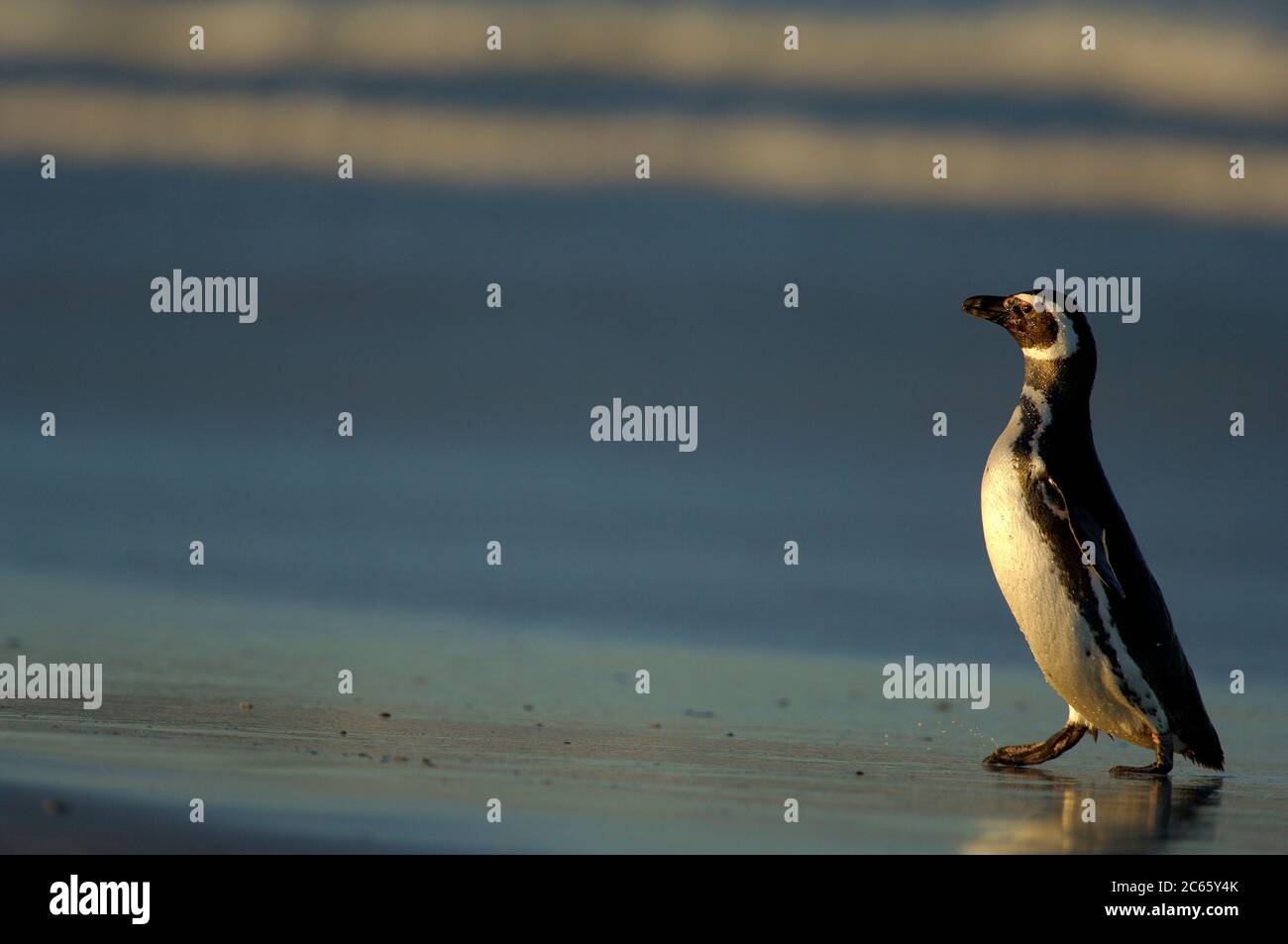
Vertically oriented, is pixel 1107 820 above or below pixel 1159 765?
below

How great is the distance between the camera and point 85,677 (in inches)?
331

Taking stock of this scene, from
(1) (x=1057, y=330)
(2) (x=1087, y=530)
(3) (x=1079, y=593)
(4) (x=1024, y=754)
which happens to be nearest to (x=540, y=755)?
(4) (x=1024, y=754)

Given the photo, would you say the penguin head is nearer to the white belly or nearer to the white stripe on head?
the white stripe on head

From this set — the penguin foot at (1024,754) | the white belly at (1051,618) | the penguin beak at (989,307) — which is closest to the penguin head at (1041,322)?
the penguin beak at (989,307)

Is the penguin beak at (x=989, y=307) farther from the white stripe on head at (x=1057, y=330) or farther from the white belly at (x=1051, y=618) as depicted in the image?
the white belly at (x=1051, y=618)

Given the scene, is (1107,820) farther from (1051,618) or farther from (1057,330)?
(1057,330)

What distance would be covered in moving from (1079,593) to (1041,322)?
131cm

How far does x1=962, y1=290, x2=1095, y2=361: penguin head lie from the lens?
823 cm

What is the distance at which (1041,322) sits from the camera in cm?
833

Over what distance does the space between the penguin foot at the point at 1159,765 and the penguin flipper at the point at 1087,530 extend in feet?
2.07

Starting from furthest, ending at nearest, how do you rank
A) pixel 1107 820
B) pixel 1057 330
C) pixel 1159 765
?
pixel 1057 330 < pixel 1159 765 < pixel 1107 820

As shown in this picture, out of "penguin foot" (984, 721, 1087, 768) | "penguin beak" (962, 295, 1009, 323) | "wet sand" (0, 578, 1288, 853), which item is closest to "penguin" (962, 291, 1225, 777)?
"penguin foot" (984, 721, 1087, 768)

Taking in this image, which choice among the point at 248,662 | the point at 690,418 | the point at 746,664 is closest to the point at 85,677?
the point at 248,662
